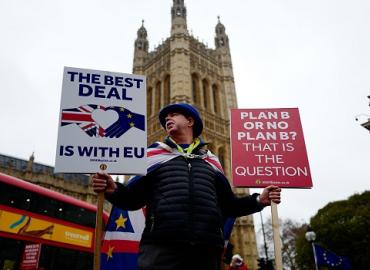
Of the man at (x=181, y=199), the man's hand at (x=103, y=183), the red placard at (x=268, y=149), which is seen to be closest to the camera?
the man at (x=181, y=199)

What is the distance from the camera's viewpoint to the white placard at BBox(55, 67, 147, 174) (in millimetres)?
2691

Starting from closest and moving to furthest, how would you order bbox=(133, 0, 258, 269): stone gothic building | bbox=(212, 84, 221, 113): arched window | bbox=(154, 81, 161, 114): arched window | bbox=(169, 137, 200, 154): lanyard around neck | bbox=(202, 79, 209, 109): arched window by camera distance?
bbox=(169, 137, 200, 154): lanyard around neck → bbox=(133, 0, 258, 269): stone gothic building → bbox=(154, 81, 161, 114): arched window → bbox=(202, 79, 209, 109): arched window → bbox=(212, 84, 221, 113): arched window

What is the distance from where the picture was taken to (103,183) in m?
2.36

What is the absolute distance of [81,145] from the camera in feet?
9.00

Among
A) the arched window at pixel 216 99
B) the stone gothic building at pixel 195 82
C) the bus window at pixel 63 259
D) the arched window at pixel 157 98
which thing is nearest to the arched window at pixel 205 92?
the stone gothic building at pixel 195 82

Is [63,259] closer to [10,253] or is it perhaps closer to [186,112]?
[10,253]

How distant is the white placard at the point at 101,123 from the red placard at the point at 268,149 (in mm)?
1537

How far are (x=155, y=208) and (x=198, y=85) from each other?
116 ft

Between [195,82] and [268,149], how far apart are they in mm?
33941

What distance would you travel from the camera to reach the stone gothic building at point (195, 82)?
109 ft

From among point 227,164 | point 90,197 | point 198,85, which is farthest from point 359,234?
point 90,197

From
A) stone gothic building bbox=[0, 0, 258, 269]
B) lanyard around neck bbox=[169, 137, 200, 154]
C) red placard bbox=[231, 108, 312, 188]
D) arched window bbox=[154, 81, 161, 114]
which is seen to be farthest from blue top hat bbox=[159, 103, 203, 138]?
arched window bbox=[154, 81, 161, 114]

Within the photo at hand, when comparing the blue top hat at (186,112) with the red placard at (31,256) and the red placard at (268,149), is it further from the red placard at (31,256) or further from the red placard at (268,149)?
the red placard at (31,256)

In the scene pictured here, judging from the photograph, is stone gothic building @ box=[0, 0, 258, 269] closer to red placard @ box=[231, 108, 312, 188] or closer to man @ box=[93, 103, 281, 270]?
red placard @ box=[231, 108, 312, 188]
